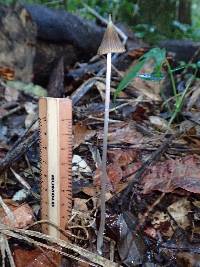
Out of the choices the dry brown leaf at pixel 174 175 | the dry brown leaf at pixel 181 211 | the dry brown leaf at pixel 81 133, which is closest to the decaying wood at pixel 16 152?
the dry brown leaf at pixel 81 133

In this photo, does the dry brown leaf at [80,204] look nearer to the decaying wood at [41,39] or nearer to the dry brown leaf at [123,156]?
the dry brown leaf at [123,156]

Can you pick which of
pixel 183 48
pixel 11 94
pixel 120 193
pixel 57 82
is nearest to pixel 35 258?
pixel 120 193

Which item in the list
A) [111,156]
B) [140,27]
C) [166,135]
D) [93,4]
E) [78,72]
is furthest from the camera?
[93,4]

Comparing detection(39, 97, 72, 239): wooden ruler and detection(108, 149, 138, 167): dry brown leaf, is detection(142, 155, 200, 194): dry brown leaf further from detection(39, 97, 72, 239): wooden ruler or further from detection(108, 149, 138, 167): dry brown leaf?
detection(39, 97, 72, 239): wooden ruler

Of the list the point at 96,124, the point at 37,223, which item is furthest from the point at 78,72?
the point at 37,223

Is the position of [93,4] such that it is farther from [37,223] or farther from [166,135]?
[37,223]

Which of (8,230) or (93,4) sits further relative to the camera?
(93,4)
